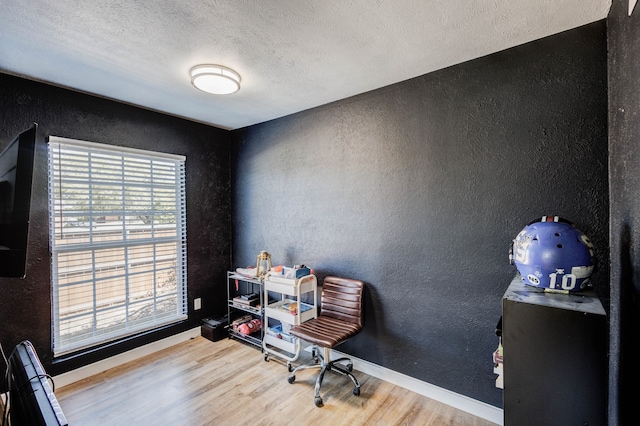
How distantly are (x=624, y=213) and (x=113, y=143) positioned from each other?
386 cm

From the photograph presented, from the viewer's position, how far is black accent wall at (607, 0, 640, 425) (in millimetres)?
1143

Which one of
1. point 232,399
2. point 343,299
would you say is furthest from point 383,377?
point 232,399

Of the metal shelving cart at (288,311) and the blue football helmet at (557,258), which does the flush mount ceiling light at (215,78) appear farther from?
the blue football helmet at (557,258)

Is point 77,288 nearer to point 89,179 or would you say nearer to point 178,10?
point 89,179

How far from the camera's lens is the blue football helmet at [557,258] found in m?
1.21

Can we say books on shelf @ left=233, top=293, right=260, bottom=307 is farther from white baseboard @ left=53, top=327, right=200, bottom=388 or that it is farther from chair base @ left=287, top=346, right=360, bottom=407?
chair base @ left=287, top=346, right=360, bottom=407

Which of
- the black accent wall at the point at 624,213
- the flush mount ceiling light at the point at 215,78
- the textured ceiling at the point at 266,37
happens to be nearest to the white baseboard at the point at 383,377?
the black accent wall at the point at 624,213

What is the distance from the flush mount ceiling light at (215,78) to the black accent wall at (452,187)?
99 centimetres

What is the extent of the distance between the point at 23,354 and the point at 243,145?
2927 mm

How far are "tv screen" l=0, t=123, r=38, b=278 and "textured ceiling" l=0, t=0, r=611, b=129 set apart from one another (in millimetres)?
847

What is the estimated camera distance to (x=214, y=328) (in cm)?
338

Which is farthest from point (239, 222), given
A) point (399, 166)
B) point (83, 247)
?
point (399, 166)

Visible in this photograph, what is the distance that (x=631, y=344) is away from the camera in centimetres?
116

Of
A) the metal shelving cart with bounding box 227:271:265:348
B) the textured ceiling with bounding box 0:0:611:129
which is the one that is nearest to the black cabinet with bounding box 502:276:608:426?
the textured ceiling with bounding box 0:0:611:129
